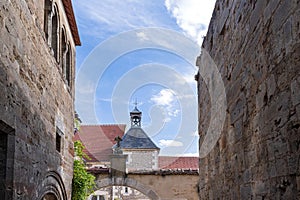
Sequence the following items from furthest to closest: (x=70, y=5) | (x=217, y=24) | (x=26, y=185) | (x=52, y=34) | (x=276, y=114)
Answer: (x=70, y=5) < (x=52, y=34) < (x=217, y=24) < (x=26, y=185) < (x=276, y=114)

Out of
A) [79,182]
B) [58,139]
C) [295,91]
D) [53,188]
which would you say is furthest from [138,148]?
[295,91]

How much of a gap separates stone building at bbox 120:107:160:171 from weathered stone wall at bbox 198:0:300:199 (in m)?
21.3

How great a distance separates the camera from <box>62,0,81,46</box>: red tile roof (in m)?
8.66

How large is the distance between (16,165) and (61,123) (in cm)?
347

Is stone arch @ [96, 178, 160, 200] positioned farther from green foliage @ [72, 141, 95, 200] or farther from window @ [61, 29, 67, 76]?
window @ [61, 29, 67, 76]

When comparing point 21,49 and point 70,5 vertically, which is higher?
point 70,5

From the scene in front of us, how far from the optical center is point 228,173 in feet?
18.6

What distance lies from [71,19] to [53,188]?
3.73m

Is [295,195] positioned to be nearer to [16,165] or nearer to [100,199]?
[16,165]

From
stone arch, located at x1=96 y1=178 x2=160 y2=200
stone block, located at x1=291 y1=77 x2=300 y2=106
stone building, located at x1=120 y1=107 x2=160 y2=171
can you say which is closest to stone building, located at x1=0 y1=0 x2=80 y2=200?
stone block, located at x1=291 y1=77 x2=300 y2=106

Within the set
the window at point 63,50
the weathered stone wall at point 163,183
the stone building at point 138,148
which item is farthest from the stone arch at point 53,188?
the stone building at point 138,148

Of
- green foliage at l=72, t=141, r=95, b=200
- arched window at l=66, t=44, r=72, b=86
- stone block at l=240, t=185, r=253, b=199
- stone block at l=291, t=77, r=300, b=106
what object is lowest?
stone block at l=240, t=185, r=253, b=199

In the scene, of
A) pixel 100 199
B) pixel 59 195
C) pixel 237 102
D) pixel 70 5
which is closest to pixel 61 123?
pixel 59 195

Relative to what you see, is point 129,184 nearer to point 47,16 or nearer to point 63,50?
point 63,50
